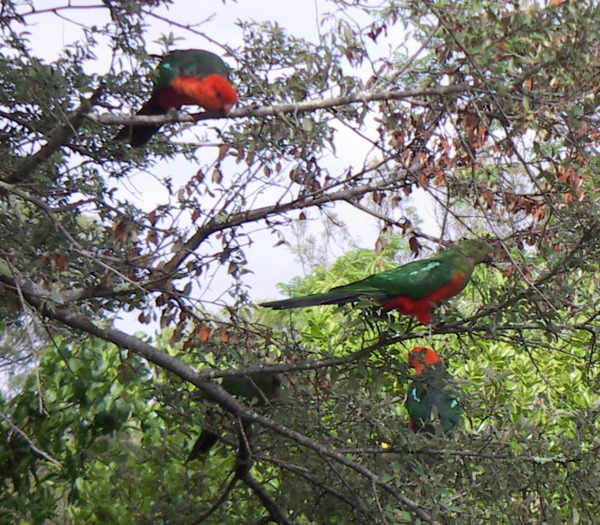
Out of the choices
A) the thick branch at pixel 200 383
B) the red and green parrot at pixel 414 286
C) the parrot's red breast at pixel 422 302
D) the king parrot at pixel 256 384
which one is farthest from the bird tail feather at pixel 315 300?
the king parrot at pixel 256 384

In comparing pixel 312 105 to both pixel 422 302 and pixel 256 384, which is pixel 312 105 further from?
pixel 256 384

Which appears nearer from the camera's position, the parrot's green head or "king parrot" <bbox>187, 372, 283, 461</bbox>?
the parrot's green head

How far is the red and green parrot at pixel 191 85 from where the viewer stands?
2.77 meters

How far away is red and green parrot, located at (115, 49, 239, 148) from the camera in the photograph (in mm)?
2766

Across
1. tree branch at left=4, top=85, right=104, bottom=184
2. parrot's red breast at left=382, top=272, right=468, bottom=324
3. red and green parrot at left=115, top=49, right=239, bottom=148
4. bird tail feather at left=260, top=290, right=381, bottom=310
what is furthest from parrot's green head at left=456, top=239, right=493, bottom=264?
tree branch at left=4, top=85, right=104, bottom=184

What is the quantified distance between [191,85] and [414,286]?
1.13m

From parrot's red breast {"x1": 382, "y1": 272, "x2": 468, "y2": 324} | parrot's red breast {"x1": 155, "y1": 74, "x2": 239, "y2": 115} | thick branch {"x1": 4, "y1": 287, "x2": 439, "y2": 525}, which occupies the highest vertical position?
parrot's red breast {"x1": 155, "y1": 74, "x2": 239, "y2": 115}

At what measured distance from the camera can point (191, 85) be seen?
2.81 metres

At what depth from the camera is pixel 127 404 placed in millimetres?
3275

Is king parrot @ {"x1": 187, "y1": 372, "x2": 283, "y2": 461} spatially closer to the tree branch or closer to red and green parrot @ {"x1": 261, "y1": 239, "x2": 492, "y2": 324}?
red and green parrot @ {"x1": 261, "y1": 239, "x2": 492, "y2": 324}

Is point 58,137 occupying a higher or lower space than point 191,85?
lower

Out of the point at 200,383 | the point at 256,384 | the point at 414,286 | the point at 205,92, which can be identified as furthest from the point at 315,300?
the point at 205,92

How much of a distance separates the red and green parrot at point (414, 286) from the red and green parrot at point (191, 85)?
0.81 m

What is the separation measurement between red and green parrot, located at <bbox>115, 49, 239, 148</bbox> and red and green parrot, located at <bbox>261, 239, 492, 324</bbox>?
808mm
